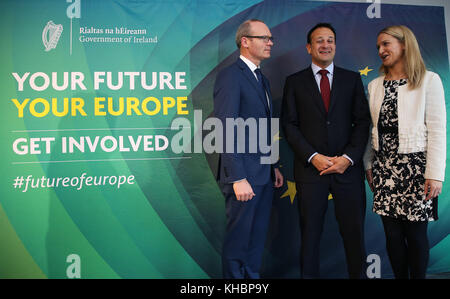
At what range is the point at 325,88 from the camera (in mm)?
2551

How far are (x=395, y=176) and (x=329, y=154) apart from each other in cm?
45

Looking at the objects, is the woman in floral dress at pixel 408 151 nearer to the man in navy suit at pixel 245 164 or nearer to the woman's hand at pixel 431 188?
the woman's hand at pixel 431 188

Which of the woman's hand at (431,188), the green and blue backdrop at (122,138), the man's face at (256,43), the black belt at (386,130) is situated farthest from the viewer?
the green and blue backdrop at (122,138)

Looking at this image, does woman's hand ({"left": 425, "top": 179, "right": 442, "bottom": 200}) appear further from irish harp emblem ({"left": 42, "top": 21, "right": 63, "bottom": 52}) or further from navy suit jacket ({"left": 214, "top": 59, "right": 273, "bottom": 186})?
irish harp emblem ({"left": 42, "top": 21, "right": 63, "bottom": 52})

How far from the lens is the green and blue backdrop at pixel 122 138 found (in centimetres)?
275

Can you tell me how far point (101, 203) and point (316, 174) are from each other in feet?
5.64

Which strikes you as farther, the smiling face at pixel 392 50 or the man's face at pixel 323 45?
the man's face at pixel 323 45

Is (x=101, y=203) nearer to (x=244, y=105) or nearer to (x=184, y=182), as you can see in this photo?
(x=184, y=182)

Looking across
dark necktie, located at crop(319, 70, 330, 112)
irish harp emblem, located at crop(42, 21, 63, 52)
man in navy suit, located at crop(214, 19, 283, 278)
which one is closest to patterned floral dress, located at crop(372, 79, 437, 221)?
dark necktie, located at crop(319, 70, 330, 112)

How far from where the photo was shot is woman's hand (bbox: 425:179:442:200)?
222 cm

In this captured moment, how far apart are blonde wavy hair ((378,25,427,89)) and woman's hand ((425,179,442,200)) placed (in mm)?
636

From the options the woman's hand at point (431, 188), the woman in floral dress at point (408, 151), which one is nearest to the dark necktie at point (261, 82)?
the woman in floral dress at point (408, 151)
